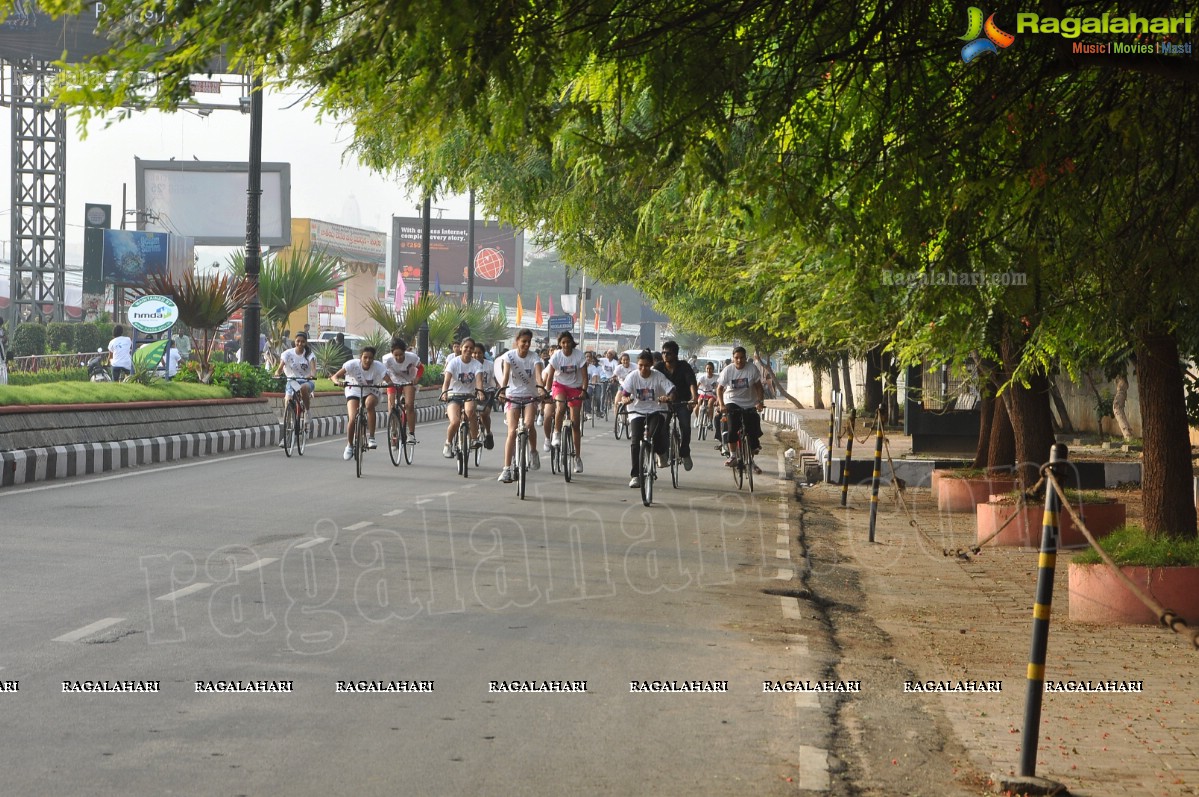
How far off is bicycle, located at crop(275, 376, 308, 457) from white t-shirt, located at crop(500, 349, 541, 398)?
5.61 meters

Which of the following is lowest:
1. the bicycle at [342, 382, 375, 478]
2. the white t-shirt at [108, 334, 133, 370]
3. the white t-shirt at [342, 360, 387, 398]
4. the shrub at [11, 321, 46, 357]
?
the bicycle at [342, 382, 375, 478]

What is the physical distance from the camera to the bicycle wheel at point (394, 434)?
67.3 feet

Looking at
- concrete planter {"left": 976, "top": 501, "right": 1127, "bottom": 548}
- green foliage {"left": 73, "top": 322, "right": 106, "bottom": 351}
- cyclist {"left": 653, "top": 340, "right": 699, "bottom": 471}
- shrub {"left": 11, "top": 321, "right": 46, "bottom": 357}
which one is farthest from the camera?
green foliage {"left": 73, "top": 322, "right": 106, "bottom": 351}

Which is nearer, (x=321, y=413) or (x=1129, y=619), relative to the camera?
(x=1129, y=619)

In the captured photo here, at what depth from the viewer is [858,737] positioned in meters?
6.27

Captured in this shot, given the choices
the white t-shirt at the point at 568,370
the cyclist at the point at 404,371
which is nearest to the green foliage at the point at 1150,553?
the white t-shirt at the point at 568,370

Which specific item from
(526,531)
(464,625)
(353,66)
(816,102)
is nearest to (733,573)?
(526,531)

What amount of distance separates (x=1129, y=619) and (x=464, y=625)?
170 inches

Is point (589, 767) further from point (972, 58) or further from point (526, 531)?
point (526, 531)

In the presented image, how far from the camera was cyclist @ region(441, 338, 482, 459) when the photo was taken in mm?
19234

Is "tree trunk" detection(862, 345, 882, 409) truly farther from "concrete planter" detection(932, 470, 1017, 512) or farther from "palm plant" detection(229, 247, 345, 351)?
"concrete planter" detection(932, 470, 1017, 512)

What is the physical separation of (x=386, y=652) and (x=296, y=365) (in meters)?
15.9

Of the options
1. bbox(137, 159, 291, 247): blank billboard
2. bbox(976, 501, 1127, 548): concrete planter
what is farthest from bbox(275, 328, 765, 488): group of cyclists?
bbox(137, 159, 291, 247): blank billboard

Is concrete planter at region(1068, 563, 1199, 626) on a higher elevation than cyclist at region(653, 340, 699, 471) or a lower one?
lower
